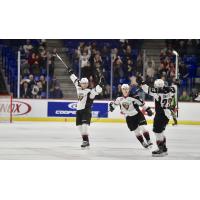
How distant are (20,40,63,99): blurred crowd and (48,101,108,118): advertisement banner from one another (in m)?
A: 0.21

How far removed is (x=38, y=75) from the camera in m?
12.7

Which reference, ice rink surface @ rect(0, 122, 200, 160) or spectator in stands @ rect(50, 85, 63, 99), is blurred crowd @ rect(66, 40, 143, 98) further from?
ice rink surface @ rect(0, 122, 200, 160)

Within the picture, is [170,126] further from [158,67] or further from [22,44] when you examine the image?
[22,44]

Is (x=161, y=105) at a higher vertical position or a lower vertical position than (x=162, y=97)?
lower

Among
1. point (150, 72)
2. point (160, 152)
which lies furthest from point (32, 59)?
point (160, 152)

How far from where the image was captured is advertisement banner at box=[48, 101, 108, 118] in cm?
1245

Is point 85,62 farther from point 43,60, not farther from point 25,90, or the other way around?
point 25,90

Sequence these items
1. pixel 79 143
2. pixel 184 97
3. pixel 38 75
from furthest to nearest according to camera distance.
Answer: pixel 38 75, pixel 184 97, pixel 79 143

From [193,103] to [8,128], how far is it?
4.29 metres

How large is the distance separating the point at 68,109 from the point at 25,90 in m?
1.09

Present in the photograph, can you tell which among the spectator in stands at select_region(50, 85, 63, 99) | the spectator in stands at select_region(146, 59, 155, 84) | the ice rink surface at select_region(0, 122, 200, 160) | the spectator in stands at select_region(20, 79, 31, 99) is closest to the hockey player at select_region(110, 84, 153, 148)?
the ice rink surface at select_region(0, 122, 200, 160)

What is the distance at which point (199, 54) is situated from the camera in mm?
13164

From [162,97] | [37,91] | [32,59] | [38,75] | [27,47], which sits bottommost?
[37,91]

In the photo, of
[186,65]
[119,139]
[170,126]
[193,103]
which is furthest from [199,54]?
[119,139]
